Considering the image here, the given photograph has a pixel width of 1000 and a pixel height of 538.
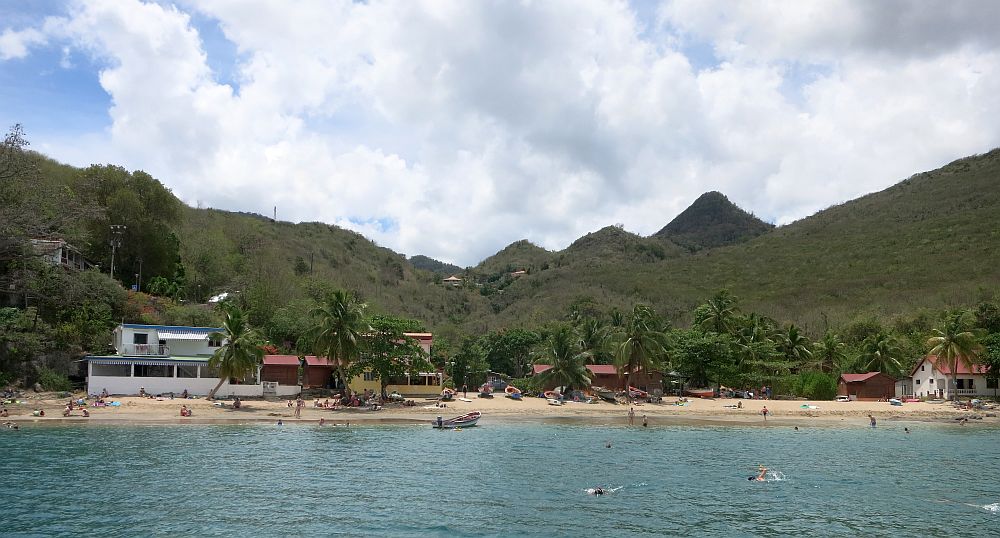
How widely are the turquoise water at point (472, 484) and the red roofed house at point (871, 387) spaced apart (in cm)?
2965

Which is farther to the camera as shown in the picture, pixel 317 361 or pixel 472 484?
pixel 317 361

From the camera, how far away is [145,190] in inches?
3061

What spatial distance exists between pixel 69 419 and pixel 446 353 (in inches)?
1565

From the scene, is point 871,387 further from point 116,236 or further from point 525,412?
point 116,236

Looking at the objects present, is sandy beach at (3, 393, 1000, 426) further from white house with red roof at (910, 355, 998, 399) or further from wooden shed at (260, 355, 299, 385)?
white house with red roof at (910, 355, 998, 399)

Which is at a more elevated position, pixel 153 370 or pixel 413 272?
pixel 413 272

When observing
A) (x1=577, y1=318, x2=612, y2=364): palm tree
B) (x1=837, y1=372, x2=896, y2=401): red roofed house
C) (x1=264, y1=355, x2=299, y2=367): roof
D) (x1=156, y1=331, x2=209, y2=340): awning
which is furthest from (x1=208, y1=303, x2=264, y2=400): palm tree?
(x1=837, y1=372, x2=896, y2=401): red roofed house

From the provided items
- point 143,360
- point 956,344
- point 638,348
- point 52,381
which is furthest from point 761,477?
point 52,381

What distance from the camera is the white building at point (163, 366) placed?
180 ft

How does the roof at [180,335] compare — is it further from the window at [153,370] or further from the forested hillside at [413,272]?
the forested hillside at [413,272]

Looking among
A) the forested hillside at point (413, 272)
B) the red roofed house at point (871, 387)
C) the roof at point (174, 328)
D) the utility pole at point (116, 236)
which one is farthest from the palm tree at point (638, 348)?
the utility pole at point (116, 236)

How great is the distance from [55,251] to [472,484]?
54.8 m

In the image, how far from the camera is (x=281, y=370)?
205 feet

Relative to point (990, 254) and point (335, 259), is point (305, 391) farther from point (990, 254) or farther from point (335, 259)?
point (990, 254)
